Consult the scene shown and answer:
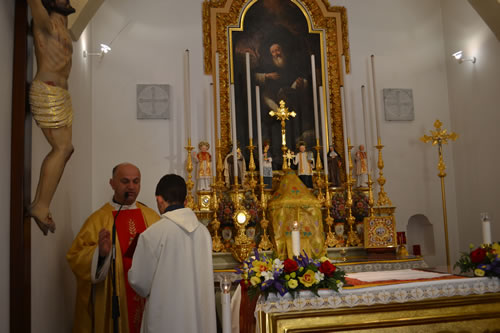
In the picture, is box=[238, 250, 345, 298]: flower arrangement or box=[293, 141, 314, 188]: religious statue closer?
box=[238, 250, 345, 298]: flower arrangement

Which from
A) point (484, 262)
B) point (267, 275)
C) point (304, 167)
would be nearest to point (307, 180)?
point (304, 167)

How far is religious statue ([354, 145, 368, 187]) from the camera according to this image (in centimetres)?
730

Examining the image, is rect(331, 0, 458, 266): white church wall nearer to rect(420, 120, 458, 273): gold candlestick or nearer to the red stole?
rect(420, 120, 458, 273): gold candlestick

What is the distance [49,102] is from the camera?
3.56 m

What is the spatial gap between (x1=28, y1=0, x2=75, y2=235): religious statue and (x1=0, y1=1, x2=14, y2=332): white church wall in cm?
17

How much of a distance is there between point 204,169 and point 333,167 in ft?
6.12

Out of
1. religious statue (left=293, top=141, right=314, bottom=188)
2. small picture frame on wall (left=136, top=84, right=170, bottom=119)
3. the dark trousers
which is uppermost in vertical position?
small picture frame on wall (left=136, top=84, right=170, bottom=119)

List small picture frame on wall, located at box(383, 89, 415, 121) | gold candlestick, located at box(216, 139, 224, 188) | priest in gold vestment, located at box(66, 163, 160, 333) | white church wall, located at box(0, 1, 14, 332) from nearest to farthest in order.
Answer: white church wall, located at box(0, 1, 14, 332) → priest in gold vestment, located at box(66, 163, 160, 333) → gold candlestick, located at box(216, 139, 224, 188) → small picture frame on wall, located at box(383, 89, 415, 121)

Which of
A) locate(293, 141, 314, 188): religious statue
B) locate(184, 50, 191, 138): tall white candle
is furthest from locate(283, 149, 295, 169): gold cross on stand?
locate(184, 50, 191, 138): tall white candle

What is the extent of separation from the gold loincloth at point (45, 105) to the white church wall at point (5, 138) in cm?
18

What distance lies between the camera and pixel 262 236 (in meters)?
6.48

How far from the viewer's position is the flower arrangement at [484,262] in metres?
3.60

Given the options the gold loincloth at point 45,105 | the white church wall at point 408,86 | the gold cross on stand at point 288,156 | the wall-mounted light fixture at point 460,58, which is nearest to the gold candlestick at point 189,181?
the gold cross on stand at point 288,156

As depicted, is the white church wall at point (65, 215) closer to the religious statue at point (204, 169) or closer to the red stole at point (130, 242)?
the red stole at point (130, 242)
